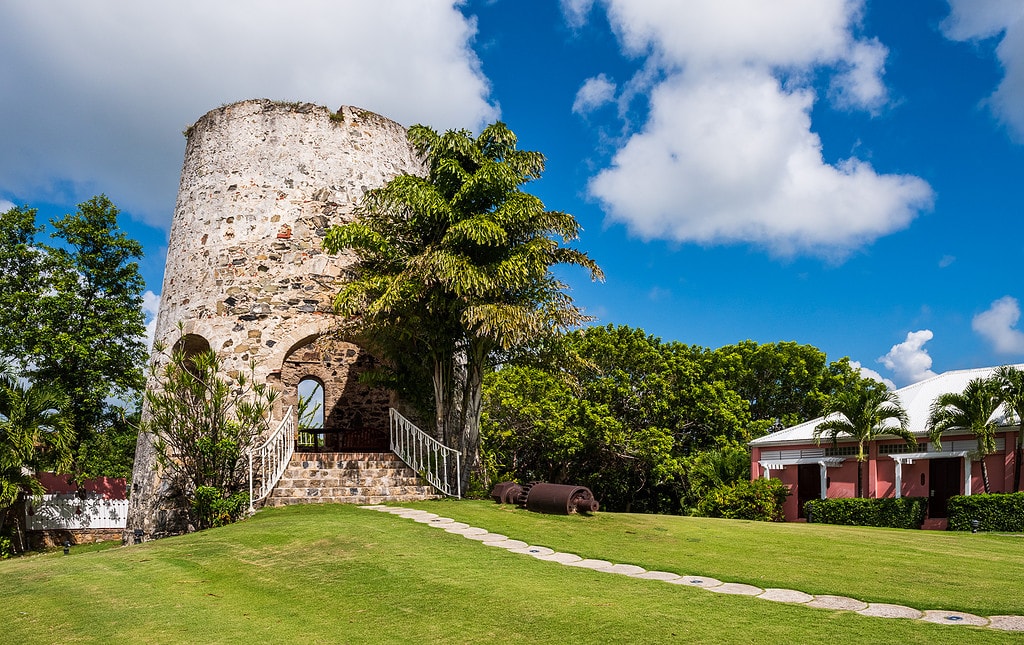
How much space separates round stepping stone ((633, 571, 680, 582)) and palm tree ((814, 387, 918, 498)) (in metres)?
15.1

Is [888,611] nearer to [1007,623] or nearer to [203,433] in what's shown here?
[1007,623]

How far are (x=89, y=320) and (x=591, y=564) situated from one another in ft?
66.5

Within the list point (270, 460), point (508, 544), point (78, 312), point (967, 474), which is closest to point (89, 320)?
point (78, 312)

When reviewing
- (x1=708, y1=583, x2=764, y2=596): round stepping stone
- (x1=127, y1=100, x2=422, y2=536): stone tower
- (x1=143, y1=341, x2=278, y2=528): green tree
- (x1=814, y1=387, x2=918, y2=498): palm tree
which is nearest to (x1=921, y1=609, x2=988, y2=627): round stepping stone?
(x1=708, y1=583, x2=764, y2=596): round stepping stone

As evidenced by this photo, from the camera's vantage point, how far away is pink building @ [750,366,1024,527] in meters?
19.8

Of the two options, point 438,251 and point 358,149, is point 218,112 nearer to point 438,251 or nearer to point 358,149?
point 358,149

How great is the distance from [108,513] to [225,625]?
19425 mm

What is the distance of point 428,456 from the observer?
583 inches

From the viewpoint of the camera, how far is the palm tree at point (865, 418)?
20.5 m

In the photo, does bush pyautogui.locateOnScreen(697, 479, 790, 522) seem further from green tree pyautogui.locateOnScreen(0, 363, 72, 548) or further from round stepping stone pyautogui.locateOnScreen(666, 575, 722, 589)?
green tree pyautogui.locateOnScreen(0, 363, 72, 548)

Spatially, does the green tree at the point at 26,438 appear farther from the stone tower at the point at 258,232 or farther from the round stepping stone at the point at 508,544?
the round stepping stone at the point at 508,544

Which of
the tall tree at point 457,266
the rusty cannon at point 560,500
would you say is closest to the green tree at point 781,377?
the tall tree at point 457,266

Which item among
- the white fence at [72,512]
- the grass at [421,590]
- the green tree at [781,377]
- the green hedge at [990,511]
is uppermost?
the green tree at [781,377]

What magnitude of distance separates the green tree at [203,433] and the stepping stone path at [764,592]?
5142mm
